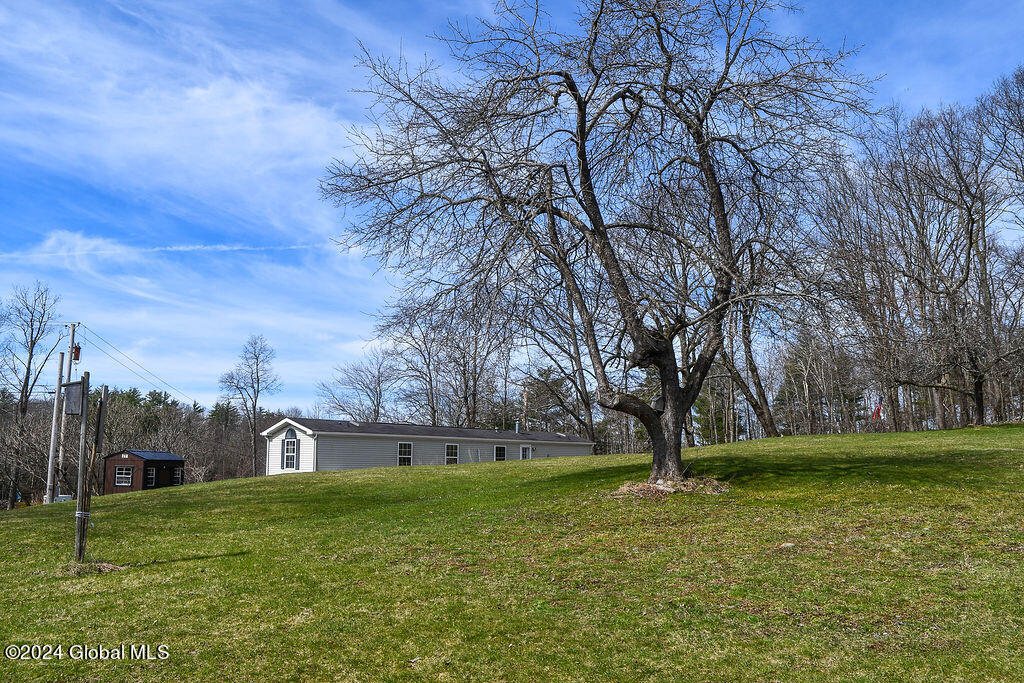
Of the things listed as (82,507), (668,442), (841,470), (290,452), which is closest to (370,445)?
(290,452)

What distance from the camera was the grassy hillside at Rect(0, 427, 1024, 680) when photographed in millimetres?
5121

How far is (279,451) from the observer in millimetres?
32531

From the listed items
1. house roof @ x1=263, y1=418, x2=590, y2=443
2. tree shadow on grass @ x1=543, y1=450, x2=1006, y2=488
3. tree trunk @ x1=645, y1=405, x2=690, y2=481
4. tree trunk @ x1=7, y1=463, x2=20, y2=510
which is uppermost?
house roof @ x1=263, y1=418, x2=590, y2=443

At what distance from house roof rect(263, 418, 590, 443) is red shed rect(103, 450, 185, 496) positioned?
4.96 m

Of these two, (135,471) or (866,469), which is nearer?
(866,469)

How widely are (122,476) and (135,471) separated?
977 mm

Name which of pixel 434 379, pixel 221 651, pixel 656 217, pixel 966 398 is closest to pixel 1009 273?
pixel 966 398

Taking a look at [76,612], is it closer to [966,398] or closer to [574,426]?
[966,398]

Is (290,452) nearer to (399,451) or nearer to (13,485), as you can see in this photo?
(399,451)

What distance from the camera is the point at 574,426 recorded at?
50.2 meters

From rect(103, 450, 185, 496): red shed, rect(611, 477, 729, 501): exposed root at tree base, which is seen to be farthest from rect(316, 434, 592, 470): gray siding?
rect(611, 477, 729, 501): exposed root at tree base

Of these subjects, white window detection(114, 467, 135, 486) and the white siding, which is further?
the white siding

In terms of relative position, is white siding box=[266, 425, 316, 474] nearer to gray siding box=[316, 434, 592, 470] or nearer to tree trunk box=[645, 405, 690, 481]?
gray siding box=[316, 434, 592, 470]

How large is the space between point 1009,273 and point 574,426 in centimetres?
2980
